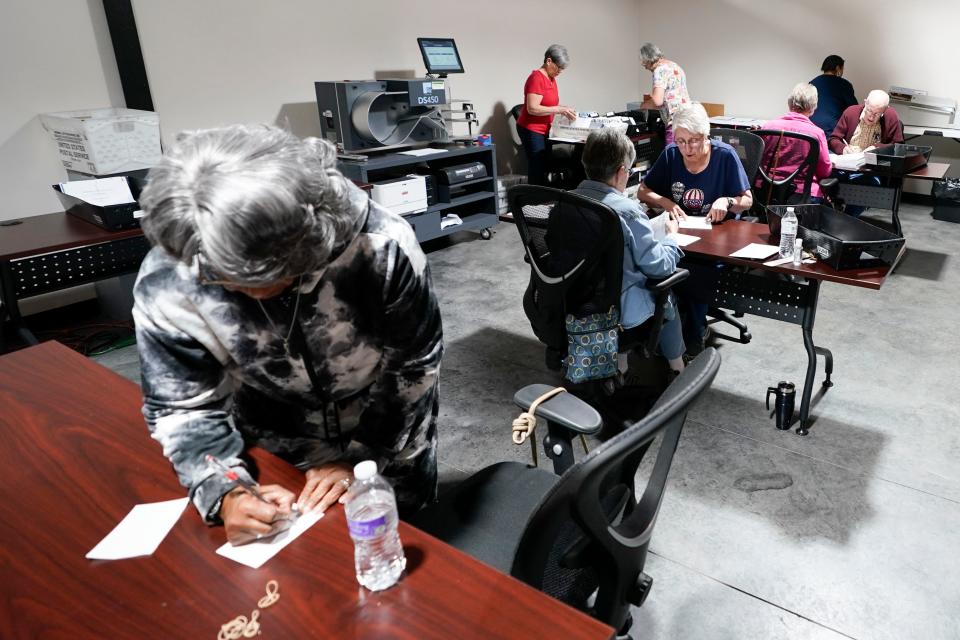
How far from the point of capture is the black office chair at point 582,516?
2.68 feet

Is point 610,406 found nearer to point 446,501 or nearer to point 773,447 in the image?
point 773,447

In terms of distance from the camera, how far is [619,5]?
291 inches

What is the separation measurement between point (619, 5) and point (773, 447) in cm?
655

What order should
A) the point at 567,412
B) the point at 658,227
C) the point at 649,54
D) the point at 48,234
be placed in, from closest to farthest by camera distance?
the point at 567,412
the point at 658,227
the point at 48,234
the point at 649,54

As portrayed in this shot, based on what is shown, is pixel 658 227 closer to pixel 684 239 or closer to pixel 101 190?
pixel 684 239

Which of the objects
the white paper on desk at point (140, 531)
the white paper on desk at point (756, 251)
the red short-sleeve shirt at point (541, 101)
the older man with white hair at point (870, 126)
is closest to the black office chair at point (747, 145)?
the white paper on desk at point (756, 251)

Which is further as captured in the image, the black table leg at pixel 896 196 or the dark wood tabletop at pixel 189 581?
the black table leg at pixel 896 196

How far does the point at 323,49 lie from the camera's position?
4.69m

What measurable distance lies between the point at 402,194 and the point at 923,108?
176 inches

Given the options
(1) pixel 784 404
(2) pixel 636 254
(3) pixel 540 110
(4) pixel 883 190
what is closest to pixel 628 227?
(2) pixel 636 254

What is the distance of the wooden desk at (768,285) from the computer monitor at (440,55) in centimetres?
291

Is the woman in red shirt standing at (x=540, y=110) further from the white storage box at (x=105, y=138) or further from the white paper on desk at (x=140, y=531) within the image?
the white paper on desk at (x=140, y=531)

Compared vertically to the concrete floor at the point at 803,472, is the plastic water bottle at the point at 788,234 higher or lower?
higher

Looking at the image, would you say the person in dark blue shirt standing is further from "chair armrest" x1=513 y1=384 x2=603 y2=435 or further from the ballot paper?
"chair armrest" x1=513 y1=384 x2=603 y2=435
